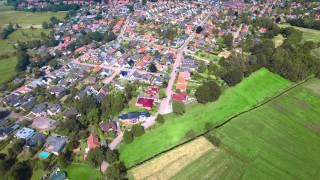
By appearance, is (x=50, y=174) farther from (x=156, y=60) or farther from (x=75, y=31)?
(x=75, y=31)

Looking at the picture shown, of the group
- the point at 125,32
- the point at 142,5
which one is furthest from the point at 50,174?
the point at 142,5

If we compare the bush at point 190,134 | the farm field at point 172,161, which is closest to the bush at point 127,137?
the farm field at point 172,161

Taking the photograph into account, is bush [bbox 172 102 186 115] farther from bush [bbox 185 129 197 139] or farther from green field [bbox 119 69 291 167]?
bush [bbox 185 129 197 139]

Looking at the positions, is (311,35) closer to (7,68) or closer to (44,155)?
(44,155)

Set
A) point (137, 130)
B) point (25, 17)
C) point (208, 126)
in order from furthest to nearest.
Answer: point (25, 17) < point (208, 126) < point (137, 130)

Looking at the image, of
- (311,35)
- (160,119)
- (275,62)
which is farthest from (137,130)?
(311,35)

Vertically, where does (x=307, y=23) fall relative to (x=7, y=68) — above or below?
above

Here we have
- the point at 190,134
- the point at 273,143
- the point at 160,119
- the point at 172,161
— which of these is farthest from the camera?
the point at 160,119
